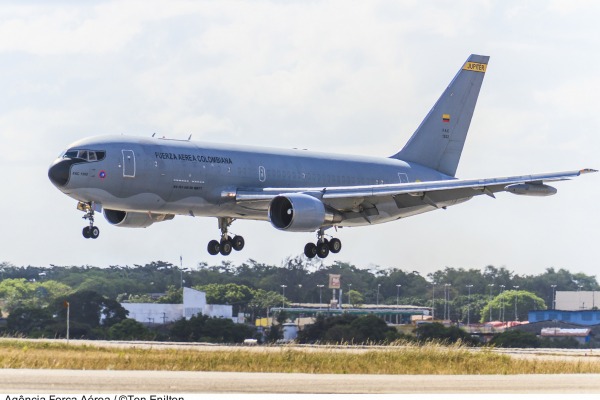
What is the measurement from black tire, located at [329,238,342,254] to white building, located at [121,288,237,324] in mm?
18407

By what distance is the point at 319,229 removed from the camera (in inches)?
2474

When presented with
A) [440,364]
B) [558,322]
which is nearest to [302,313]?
[558,322]

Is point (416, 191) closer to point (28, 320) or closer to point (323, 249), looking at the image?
point (323, 249)

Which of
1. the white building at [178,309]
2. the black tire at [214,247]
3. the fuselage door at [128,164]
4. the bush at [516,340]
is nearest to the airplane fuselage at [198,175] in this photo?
the fuselage door at [128,164]

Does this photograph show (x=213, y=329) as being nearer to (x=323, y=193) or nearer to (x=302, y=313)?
(x=323, y=193)

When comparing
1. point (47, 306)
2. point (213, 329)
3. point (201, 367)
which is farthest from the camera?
point (47, 306)

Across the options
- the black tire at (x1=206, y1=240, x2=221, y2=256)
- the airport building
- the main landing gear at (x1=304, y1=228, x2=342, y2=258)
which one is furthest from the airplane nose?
the airport building

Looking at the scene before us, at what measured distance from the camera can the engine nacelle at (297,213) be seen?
5850 cm

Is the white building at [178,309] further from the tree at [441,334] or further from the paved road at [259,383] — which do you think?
the paved road at [259,383]

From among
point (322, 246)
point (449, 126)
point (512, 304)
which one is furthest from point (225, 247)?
point (512, 304)

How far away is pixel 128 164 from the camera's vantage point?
5622 centimetres

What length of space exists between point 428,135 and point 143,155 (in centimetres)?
2028

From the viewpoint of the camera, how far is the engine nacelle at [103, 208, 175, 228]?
62531mm

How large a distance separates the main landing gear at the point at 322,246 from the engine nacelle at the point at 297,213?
3109 mm
